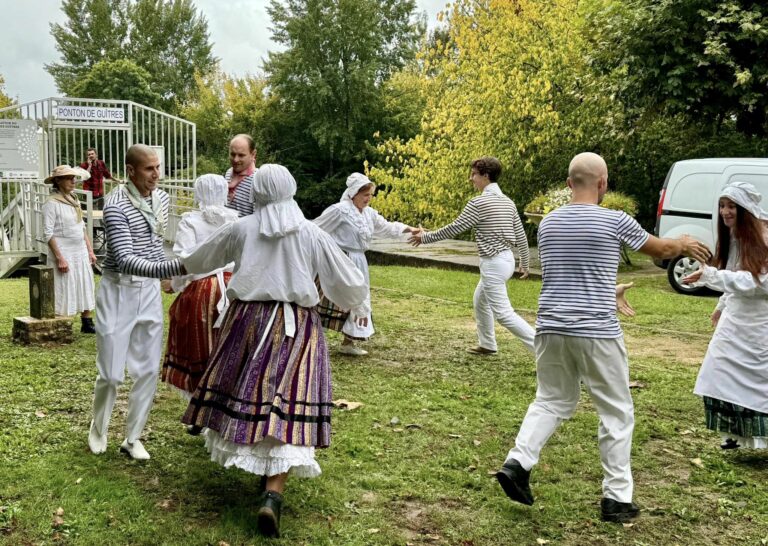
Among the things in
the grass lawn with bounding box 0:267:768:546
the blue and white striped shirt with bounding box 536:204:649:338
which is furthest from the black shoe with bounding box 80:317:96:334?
the blue and white striped shirt with bounding box 536:204:649:338

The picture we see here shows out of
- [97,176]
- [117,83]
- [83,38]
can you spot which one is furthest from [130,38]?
[97,176]

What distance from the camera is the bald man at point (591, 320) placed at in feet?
14.0

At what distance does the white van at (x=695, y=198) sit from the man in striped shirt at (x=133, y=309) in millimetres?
9700

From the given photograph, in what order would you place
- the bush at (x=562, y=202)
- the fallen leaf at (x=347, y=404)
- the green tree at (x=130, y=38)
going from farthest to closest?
the green tree at (x=130, y=38) → the bush at (x=562, y=202) → the fallen leaf at (x=347, y=404)

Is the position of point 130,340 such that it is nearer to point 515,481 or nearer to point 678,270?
point 515,481

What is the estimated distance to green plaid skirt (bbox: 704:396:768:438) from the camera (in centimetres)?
520

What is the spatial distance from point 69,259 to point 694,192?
9484mm

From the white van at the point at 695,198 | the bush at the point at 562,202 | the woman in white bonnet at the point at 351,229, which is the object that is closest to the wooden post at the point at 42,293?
the woman in white bonnet at the point at 351,229

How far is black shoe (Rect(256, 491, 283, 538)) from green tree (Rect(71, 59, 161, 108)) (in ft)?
147

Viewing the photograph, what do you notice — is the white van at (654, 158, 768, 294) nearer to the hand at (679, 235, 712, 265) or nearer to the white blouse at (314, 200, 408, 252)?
the white blouse at (314, 200, 408, 252)

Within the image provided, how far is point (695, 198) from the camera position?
531 inches

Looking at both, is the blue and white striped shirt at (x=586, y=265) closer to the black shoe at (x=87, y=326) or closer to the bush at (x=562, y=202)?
the black shoe at (x=87, y=326)

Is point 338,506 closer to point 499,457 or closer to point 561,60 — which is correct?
point 499,457

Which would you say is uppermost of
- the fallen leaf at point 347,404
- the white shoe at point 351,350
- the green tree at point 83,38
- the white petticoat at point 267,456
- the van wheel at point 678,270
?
the green tree at point 83,38
